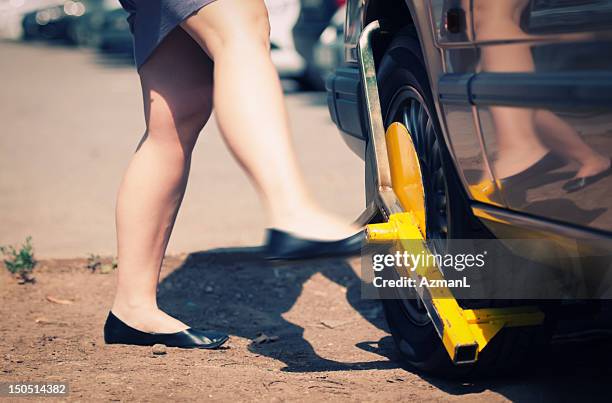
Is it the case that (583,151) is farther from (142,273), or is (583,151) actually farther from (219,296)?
(219,296)

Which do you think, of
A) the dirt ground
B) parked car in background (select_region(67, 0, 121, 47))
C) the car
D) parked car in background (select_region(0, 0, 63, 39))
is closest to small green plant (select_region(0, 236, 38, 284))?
the dirt ground

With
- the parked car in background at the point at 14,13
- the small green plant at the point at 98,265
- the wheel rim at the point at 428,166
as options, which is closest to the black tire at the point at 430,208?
the wheel rim at the point at 428,166

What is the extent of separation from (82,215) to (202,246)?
1135 mm

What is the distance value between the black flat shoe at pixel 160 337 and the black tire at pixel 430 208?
0.64 metres

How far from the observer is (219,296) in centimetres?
391

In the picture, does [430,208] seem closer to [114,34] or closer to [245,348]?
[245,348]

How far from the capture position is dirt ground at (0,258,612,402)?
2.65 m

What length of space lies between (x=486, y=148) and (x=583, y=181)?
32 centimetres

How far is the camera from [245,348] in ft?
10.4

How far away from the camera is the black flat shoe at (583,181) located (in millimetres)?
1882

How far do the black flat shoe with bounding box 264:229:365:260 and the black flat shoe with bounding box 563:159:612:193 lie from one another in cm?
49

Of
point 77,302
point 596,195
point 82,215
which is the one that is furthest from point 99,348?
point 82,215

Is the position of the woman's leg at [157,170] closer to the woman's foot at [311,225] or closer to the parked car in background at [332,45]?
the woman's foot at [311,225]

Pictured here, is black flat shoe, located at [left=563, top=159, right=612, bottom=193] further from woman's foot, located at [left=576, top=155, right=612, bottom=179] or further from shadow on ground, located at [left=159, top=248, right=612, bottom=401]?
shadow on ground, located at [left=159, top=248, right=612, bottom=401]
